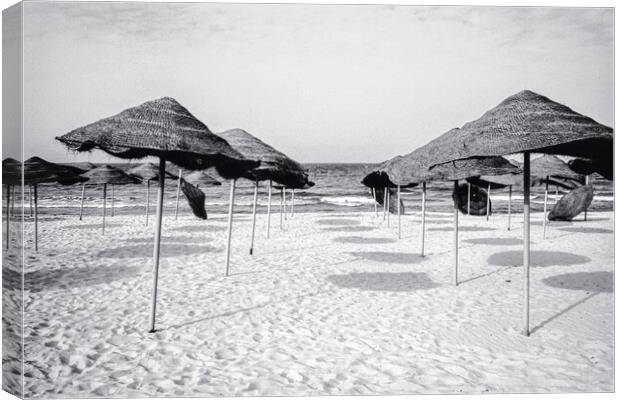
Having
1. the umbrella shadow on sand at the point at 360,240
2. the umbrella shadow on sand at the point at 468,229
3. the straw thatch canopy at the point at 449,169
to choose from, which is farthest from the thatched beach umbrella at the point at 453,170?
the umbrella shadow on sand at the point at 468,229

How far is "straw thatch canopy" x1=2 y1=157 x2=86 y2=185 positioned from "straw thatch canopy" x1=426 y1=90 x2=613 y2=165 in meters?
3.54

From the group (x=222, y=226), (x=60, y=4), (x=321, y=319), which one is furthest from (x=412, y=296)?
(x=222, y=226)

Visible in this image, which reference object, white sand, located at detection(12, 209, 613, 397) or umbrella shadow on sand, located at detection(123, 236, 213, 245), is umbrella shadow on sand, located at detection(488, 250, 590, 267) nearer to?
white sand, located at detection(12, 209, 613, 397)

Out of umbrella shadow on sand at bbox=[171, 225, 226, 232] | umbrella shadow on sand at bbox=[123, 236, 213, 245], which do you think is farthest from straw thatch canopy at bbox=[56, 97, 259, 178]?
umbrella shadow on sand at bbox=[171, 225, 226, 232]

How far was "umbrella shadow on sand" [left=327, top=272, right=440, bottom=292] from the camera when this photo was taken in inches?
250

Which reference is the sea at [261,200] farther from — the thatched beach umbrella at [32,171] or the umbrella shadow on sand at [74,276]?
the thatched beach umbrella at [32,171]

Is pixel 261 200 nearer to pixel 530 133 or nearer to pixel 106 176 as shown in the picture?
pixel 106 176

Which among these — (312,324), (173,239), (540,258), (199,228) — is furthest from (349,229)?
(312,324)

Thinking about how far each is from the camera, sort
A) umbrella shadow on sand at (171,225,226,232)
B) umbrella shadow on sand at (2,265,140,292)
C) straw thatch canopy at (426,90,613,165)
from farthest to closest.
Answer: umbrella shadow on sand at (171,225,226,232) < umbrella shadow on sand at (2,265,140,292) < straw thatch canopy at (426,90,613,165)

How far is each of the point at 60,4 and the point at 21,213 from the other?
6.01ft

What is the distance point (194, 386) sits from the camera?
3.36m

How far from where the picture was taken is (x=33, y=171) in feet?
16.9

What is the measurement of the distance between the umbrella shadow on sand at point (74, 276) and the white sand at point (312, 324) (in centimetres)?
3

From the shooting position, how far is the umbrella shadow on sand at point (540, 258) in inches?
319
